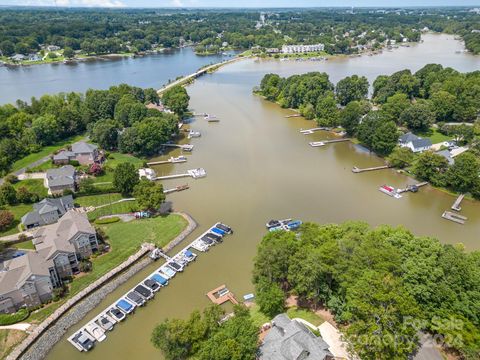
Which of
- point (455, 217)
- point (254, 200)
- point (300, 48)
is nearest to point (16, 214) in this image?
point (254, 200)

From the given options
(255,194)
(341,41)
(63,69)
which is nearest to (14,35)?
(63,69)

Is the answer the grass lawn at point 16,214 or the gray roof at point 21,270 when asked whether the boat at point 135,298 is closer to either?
the gray roof at point 21,270

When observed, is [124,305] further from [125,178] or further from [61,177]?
[61,177]

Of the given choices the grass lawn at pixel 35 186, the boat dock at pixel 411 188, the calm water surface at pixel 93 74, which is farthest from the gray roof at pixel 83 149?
the calm water surface at pixel 93 74

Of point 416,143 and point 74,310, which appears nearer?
point 74,310

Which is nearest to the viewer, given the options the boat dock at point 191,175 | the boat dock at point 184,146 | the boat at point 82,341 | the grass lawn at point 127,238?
the boat at point 82,341

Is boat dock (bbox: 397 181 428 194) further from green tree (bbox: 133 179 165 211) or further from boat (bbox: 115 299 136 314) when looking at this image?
boat (bbox: 115 299 136 314)
